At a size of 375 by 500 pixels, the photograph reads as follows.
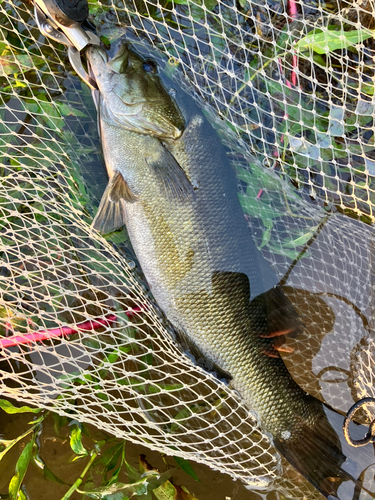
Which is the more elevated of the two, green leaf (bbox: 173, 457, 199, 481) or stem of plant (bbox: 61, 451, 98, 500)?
green leaf (bbox: 173, 457, 199, 481)

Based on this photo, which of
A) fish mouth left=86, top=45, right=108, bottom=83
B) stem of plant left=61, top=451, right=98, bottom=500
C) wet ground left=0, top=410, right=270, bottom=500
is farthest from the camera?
wet ground left=0, top=410, right=270, bottom=500

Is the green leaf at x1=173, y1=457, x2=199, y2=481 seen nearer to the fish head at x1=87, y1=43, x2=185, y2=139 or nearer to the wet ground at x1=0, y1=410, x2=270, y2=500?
the wet ground at x1=0, y1=410, x2=270, y2=500

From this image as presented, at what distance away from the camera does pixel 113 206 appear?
2.00 m

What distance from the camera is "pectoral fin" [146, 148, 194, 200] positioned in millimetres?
1903

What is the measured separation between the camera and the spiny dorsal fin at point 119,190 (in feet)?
6.33

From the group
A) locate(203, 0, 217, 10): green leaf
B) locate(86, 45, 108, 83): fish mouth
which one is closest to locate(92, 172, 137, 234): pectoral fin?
locate(86, 45, 108, 83): fish mouth

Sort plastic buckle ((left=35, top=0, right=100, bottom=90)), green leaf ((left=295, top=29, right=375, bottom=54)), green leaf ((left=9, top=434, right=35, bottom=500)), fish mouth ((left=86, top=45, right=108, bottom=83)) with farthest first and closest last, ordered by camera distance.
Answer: green leaf ((left=9, top=434, right=35, bottom=500)) < green leaf ((left=295, top=29, right=375, bottom=54)) < fish mouth ((left=86, top=45, right=108, bottom=83)) < plastic buckle ((left=35, top=0, right=100, bottom=90))

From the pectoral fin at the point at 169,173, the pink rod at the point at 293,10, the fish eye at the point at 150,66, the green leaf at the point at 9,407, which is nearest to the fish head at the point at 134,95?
the fish eye at the point at 150,66

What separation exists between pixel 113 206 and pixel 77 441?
4.47 ft

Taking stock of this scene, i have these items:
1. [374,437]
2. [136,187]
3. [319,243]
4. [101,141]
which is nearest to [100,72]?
[101,141]

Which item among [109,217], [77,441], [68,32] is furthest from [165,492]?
[68,32]

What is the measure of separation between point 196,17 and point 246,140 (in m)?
0.73

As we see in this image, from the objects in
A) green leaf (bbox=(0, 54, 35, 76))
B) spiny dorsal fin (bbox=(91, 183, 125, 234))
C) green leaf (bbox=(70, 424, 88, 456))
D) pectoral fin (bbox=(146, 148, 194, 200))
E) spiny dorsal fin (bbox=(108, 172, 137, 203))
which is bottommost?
green leaf (bbox=(70, 424, 88, 456))

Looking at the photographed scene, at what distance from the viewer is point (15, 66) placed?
6.73ft
